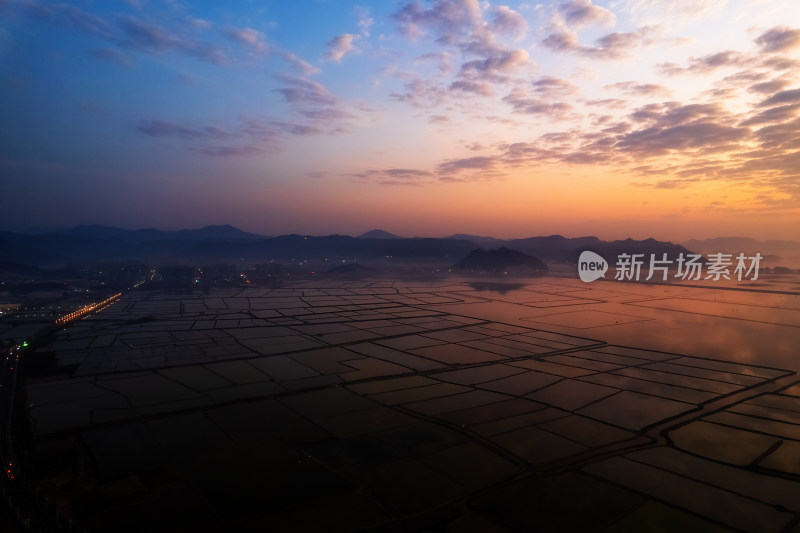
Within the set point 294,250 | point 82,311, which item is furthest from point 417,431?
point 294,250

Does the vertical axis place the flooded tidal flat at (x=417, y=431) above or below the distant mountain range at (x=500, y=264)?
below

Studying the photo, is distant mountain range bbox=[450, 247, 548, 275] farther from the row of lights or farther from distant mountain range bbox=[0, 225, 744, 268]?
the row of lights

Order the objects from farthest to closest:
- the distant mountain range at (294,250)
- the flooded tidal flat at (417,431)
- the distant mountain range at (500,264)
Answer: the distant mountain range at (294,250) < the distant mountain range at (500,264) < the flooded tidal flat at (417,431)

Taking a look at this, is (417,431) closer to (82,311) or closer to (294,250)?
(82,311)

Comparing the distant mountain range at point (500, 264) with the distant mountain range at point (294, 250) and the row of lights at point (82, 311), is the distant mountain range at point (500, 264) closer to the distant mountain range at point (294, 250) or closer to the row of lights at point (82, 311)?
the distant mountain range at point (294, 250)

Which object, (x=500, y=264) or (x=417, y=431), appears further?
(x=500, y=264)

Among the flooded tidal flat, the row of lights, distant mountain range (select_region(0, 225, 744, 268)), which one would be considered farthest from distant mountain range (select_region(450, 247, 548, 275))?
the flooded tidal flat

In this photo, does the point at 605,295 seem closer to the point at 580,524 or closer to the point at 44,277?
the point at 580,524

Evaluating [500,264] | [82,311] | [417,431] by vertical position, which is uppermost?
[500,264]

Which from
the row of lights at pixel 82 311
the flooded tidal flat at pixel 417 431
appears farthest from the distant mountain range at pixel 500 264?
the flooded tidal flat at pixel 417 431

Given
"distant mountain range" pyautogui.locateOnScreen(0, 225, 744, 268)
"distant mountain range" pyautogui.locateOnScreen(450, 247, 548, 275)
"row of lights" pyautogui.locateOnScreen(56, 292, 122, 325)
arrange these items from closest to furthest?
Answer: 1. "row of lights" pyautogui.locateOnScreen(56, 292, 122, 325)
2. "distant mountain range" pyautogui.locateOnScreen(450, 247, 548, 275)
3. "distant mountain range" pyautogui.locateOnScreen(0, 225, 744, 268)
